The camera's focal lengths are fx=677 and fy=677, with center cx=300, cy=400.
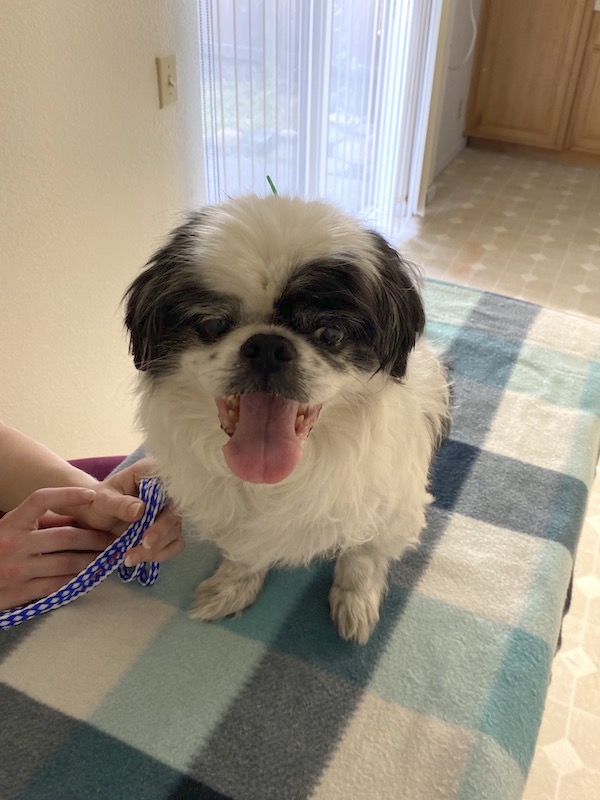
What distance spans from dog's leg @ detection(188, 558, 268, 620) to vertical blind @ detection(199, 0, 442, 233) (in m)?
0.77

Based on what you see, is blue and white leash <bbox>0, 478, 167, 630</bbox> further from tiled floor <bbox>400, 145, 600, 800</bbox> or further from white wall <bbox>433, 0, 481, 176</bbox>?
white wall <bbox>433, 0, 481, 176</bbox>

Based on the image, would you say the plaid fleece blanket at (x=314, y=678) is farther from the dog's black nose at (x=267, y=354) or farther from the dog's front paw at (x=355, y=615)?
the dog's black nose at (x=267, y=354)

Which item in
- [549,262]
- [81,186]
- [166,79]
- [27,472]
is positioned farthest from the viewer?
[549,262]

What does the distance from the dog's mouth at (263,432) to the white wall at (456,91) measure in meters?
3.55

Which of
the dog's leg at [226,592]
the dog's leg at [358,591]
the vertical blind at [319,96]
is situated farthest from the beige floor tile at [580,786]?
the vertical blind at [319,96]

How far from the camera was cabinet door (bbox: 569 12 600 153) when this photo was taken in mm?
4199

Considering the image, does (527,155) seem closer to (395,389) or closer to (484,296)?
(484,296)

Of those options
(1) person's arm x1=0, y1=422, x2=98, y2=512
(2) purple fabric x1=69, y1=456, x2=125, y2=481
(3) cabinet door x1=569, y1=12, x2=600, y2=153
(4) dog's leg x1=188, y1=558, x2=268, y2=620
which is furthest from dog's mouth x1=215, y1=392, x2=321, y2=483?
(3) cabinet door x1=569, y1=12, x2=600, y2=153

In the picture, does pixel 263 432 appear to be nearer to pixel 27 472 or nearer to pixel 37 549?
pixel 37 549

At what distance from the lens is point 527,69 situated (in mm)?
4445

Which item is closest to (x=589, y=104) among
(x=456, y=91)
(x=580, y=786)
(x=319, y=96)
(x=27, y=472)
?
(x=456, y=91)

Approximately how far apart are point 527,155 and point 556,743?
418 cm

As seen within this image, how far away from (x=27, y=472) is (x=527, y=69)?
4440 mm

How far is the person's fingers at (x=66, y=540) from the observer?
998 mm
